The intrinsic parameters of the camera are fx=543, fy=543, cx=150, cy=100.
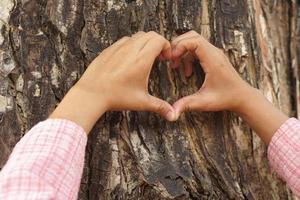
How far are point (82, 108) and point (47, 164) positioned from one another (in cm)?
16

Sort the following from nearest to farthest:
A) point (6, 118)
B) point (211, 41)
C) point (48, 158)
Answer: point (48, 158) < point (6, 118) < point (211, 41)

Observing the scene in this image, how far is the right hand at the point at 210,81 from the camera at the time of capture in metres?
1.35

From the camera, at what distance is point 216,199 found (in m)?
1.40

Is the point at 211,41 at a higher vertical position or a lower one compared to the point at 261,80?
higher

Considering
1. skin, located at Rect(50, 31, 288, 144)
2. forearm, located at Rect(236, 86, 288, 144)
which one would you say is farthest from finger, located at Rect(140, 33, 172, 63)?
forearm, located at Rect(236, 86, 288, 144)

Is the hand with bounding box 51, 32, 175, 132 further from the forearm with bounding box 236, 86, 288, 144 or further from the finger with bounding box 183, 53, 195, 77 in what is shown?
the forearm with bounding box 236, 86, 288, 144

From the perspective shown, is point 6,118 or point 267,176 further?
point 267,176

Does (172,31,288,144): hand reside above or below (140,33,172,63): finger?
below

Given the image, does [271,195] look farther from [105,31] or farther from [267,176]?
[105,31]

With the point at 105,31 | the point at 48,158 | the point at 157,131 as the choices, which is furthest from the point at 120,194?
the point at 105,31

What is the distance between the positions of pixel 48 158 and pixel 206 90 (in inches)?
17.5

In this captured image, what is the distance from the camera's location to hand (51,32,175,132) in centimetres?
124

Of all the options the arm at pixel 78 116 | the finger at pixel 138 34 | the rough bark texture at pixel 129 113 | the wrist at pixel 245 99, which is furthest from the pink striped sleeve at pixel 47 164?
the wrist at pixel 245 99

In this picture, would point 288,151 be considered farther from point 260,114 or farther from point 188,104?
point 188,104
